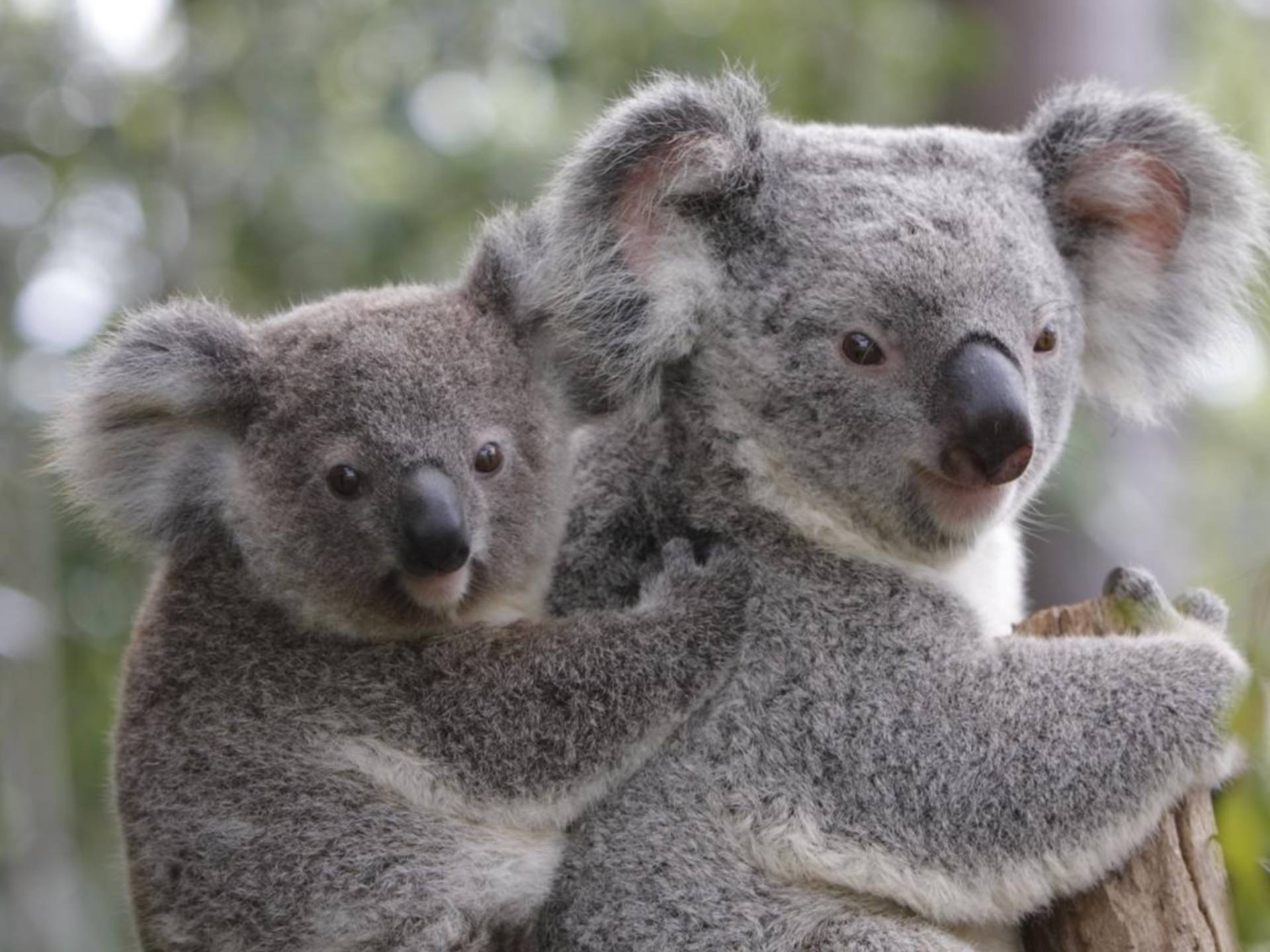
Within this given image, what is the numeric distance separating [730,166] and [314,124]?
196 inches

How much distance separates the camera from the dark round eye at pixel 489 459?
332cm

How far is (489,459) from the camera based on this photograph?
3342 mm

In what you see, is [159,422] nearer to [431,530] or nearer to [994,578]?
[431,530]

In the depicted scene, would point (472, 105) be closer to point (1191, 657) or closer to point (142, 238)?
point (142, 238)

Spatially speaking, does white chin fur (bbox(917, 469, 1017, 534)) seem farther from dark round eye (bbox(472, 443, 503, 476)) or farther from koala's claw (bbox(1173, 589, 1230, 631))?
dark round eye (bbox(472, 443, 503, 476))

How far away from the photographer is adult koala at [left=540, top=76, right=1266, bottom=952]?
3.03 m

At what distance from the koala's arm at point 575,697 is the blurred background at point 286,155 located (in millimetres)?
3750

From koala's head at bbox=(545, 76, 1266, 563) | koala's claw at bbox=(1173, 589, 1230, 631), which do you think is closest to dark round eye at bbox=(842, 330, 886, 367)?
koala's head at bbox=(545, 76, 1266, 563)

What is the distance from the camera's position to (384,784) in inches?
125

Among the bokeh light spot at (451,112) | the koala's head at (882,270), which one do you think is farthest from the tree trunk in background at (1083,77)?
the koala's head at (882,270)

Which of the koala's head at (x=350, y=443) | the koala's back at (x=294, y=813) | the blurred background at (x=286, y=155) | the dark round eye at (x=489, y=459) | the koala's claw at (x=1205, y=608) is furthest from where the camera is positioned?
the blurred background at (x=286, y=155)

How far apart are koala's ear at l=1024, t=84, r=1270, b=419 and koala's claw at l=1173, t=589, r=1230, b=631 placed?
59 cm

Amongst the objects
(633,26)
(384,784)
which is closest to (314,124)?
(633,26)

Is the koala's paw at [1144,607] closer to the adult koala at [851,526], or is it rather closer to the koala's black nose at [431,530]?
the adult koala at [851,526]
